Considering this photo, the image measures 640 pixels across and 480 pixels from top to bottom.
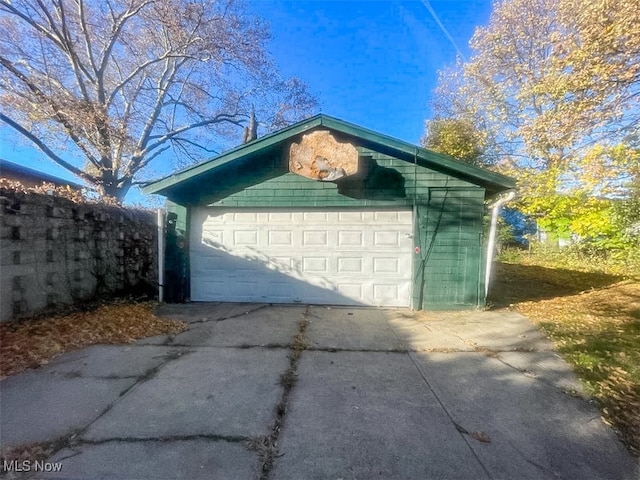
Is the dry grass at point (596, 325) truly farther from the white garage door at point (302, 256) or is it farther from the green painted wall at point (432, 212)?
the white garage door at point (302, 256)

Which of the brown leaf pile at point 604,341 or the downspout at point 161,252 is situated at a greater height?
the downspout at point 161,252

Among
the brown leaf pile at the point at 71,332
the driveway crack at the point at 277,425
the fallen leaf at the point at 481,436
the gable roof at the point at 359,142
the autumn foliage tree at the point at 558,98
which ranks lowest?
the brown leaf pile at the point at 71,332

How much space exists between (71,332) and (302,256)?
379 centimetres

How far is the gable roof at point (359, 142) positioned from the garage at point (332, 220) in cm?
2

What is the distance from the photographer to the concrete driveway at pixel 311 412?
1.92 m

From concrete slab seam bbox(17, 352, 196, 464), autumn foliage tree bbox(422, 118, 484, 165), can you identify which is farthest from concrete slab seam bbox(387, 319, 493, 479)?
autumn foliage tree bbox(422, 118, 484, 165)

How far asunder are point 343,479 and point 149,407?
171cm

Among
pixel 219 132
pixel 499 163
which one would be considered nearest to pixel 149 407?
pixel 219 132

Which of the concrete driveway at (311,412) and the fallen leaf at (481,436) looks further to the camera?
the fallen leaf at (481,436)

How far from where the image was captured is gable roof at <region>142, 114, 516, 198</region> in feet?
18.3

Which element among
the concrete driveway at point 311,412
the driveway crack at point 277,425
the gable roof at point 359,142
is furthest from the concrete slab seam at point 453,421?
the gable roof at point 359,142

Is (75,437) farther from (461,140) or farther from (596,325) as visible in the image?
(461,140)

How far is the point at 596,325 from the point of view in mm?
4809

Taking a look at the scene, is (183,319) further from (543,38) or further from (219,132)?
(543,38)
